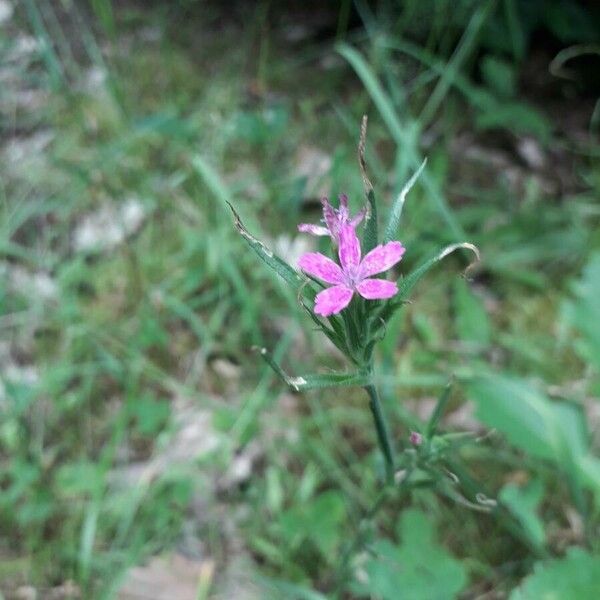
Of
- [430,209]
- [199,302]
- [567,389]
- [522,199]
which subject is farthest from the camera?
[522,199]

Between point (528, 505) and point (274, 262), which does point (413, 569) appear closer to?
point (528, 505)

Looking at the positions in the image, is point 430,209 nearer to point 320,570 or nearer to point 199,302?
point 199,302

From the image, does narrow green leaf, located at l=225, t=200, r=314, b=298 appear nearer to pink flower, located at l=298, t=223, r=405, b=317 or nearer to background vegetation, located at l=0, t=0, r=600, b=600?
pink flower, located at l=298, t=223, r=405, b=317

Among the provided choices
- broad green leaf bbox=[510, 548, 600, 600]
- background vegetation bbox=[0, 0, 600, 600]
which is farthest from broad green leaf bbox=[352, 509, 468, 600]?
broad green leaf bbox=[510, 548, 600, 600]

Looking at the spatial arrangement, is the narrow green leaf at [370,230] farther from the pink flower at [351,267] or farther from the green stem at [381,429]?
the green stem at [381,429]

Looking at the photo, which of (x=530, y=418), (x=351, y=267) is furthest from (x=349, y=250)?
(x=530, y=418)

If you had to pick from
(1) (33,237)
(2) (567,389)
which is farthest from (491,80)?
(1) (33,237)
